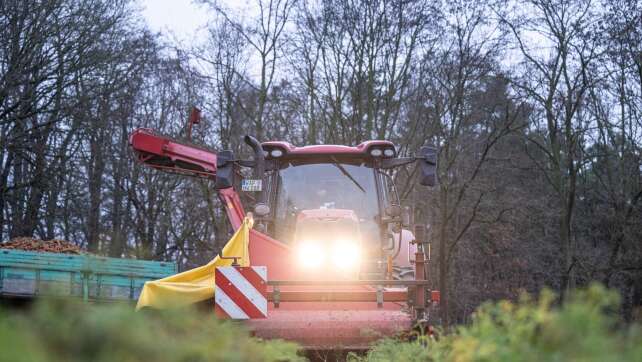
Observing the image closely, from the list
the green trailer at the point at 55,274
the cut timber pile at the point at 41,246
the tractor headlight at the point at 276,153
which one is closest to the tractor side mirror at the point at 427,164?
the tractor headlight at the point at 276,153

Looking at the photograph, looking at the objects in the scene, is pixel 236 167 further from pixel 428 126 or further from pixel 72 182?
pixel 72 182

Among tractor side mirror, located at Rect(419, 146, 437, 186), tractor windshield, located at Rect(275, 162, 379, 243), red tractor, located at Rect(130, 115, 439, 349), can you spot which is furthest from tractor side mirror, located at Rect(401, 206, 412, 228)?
tractor side mirror, located at Rect(419, 146, 437, 186)

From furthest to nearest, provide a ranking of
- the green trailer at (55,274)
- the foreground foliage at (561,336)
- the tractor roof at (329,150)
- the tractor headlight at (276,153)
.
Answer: the green trailer at (55,274) → the tractor headlight at (276,153) → the tractor roof at (329,150) → the foreground foliage at (561,336)

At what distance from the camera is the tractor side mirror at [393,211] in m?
9.68

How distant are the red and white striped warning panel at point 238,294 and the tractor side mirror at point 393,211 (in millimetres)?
2557

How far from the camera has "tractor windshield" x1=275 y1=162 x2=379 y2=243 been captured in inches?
387

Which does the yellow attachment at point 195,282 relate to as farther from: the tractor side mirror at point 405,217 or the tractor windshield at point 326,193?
the tractor side mirror at point 405,217

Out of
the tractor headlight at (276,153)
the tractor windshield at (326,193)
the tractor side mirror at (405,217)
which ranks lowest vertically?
the tractor side mirror at (405,217)

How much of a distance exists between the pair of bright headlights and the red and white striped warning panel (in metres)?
1.09

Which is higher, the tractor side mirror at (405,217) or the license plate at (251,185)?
the license plate at (251,185)

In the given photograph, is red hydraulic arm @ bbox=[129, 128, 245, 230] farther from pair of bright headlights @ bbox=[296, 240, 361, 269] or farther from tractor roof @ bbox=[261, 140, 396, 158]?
pair of bright headlights @ bbox=[296, 240, 361, 269]

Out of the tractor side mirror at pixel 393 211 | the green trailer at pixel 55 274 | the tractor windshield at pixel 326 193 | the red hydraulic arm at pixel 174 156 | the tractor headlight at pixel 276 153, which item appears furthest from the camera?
the red hydraulic arm at pixel 174 156

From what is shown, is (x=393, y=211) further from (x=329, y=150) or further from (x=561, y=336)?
(x=561, y=336)

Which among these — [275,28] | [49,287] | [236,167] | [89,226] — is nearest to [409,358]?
[49,287]
